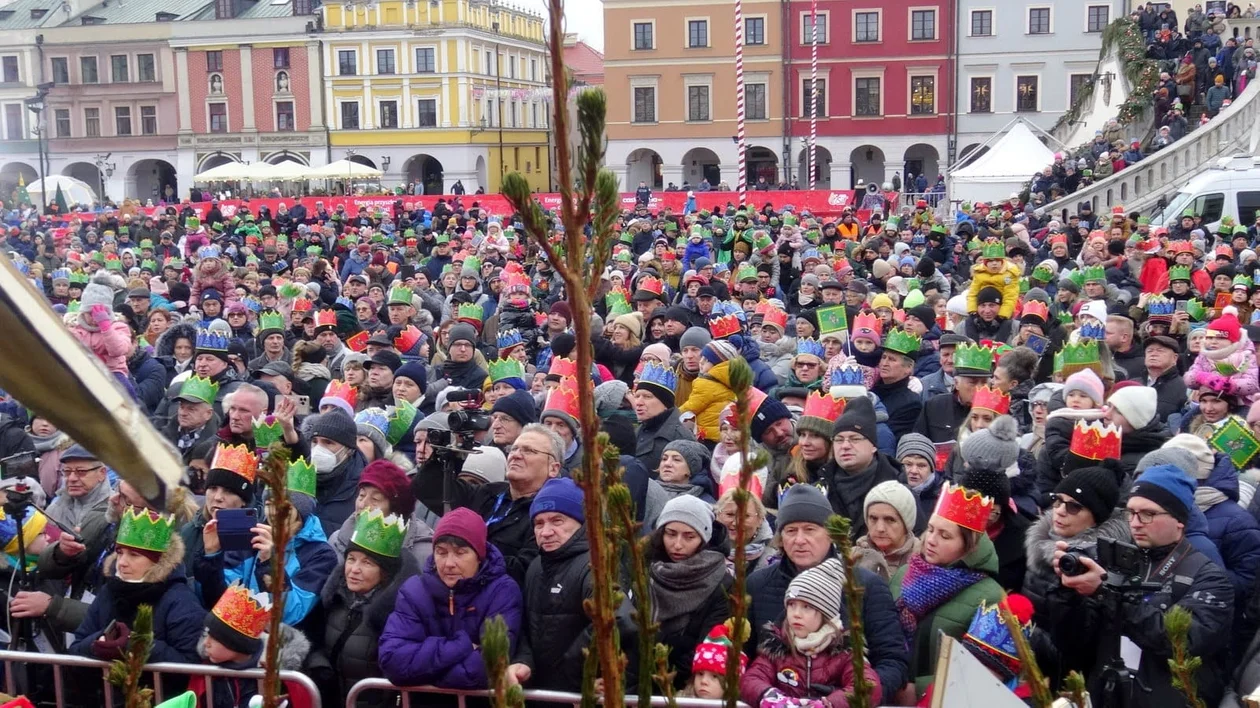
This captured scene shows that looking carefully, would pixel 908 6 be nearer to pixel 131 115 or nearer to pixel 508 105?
pixel 508 105

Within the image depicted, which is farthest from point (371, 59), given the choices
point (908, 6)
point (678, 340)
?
point (678, 340)

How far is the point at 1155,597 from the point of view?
422 centimetres

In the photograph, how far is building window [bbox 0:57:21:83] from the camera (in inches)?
1913

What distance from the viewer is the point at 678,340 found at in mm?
10094

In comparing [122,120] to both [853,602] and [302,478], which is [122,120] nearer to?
[302,478]

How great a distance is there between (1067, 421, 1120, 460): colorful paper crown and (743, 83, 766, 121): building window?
172 feet

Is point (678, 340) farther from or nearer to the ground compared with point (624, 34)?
nearer to the ground

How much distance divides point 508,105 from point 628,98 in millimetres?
11108

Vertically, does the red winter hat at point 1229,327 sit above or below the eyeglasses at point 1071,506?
above

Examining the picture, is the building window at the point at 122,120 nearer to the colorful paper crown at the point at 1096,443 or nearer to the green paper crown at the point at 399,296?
the green paper crown at the point at 399,296

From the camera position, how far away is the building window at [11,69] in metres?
48.6

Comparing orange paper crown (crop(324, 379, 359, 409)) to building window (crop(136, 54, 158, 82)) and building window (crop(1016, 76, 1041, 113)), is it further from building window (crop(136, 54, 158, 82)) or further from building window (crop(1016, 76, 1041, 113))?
building window (crop(136, 54, 158, 82))

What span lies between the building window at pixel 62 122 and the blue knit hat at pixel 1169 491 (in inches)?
2592

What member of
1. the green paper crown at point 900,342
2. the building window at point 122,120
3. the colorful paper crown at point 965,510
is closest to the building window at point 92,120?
the building window at point 122,120
